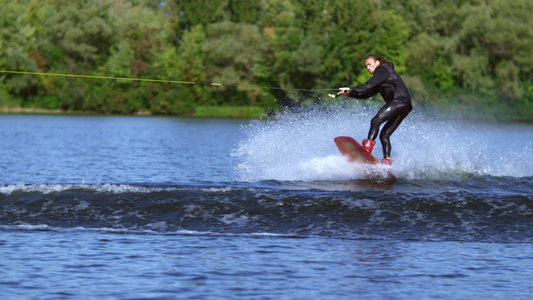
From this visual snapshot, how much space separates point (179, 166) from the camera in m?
20.6

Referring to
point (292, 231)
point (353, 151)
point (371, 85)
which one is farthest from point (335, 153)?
point (292, 231)

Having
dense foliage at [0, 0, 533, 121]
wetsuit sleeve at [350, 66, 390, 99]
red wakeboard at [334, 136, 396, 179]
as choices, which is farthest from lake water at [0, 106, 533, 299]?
dense foliage at [0, 0, 533, 121]

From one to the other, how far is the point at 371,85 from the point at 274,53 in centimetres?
6187

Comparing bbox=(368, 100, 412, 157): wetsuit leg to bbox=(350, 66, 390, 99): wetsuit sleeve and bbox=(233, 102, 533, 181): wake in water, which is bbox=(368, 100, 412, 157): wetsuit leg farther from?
bbox=(233, 102, 533, 181): wake in water

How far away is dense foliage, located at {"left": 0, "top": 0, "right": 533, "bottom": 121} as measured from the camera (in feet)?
212

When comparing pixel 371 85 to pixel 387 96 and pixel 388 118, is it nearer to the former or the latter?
pixel 387 96

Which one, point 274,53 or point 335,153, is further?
point 274,53

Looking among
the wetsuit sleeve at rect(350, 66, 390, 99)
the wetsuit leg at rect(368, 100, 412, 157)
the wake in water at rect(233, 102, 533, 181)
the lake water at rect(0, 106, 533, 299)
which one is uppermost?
the wetsuit sleeve at rect(350, 66, 390, 99)

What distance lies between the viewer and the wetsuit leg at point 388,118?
1305 centimetres

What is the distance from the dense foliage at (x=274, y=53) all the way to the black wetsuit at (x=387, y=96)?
47.2 m

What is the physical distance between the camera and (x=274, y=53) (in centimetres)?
7425

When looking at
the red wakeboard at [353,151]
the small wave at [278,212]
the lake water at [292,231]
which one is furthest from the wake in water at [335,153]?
the small wave at [278,212]

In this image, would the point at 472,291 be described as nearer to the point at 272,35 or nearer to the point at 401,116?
the point at 401,116

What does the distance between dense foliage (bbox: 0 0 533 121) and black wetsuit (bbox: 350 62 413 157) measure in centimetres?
4720
